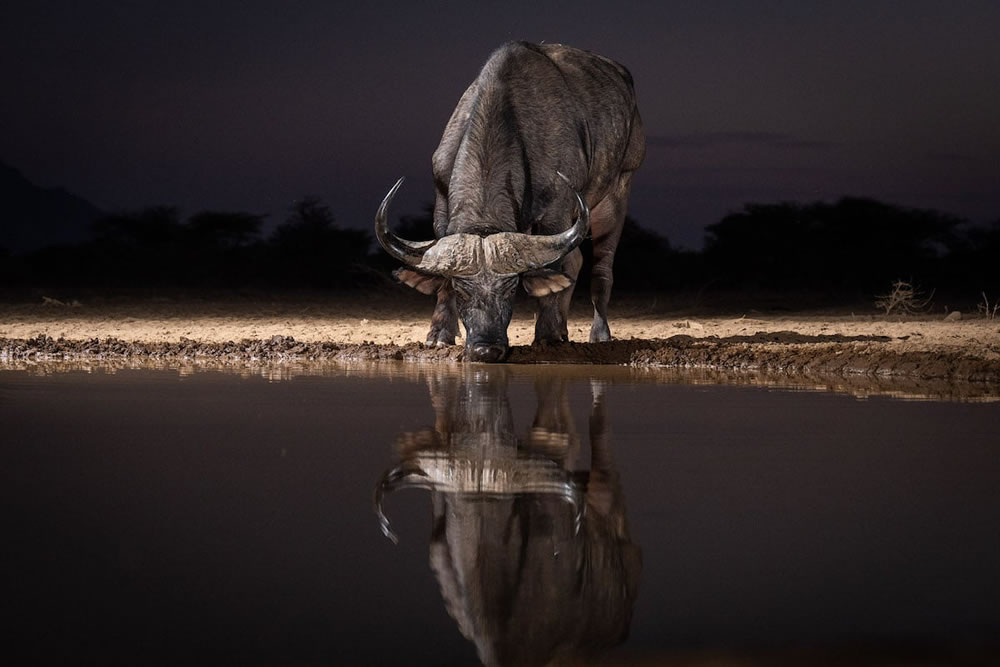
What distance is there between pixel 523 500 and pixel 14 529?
4.79ft

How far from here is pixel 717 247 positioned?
3047 centimetres

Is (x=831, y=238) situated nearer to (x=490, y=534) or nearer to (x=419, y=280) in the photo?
(x=419, y=280)

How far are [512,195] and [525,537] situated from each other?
7.14 metres

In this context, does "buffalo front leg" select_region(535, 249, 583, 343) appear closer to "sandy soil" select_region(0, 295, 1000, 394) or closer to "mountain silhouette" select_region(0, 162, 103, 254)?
"sandy soil" select_region(0, 295, 1000, 394)

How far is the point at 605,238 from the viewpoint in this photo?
41.3 feet

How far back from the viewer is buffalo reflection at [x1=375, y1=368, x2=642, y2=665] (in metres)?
2.55

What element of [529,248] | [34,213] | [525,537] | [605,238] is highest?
[34,213]

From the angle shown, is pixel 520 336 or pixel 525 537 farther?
pixel 520 336

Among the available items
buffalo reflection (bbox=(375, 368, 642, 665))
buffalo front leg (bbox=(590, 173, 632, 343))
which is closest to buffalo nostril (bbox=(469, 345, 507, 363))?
buffalo front leg (bbox=(590, 173, 632, 343))

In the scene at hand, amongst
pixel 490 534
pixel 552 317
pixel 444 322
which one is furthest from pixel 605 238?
pixel 490 534

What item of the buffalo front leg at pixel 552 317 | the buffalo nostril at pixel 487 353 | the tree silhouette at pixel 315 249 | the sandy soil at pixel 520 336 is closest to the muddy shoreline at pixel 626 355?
the sandy soil at pixel 520 336

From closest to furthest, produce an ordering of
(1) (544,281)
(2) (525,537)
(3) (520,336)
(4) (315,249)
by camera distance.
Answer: (2) (525,537), (1) (544,281), (3) (520,336), (4) (315,249)

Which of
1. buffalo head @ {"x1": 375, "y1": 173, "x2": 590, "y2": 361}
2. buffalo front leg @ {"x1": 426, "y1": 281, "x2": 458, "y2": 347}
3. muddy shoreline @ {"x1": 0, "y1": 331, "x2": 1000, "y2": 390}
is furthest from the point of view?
buffalo front leg @ {"x1": 426, "y1": 281, "x2": 458, "y2": 347}

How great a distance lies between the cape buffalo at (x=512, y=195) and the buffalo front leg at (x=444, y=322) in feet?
0.04
